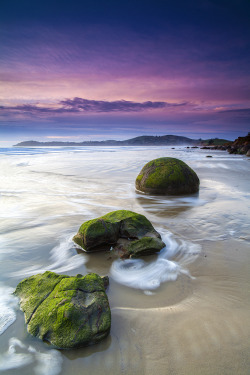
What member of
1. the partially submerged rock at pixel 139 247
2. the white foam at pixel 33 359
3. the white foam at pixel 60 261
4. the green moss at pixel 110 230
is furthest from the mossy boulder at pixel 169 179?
the white foam at pixel 33 359

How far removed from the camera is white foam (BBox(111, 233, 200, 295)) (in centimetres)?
300

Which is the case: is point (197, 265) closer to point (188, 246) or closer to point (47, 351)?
point (188, 246)

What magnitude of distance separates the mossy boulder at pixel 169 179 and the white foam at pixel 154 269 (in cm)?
402

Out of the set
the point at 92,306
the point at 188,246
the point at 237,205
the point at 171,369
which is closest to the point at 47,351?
the point at 92,306

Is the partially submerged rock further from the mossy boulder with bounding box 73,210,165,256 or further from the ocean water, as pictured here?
the ocean water

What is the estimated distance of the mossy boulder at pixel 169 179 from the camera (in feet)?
25.6

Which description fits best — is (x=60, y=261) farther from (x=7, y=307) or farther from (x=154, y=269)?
(x=154, y=269)

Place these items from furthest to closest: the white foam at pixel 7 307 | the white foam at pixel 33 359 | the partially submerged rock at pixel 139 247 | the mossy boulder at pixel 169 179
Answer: the mossy boulder at pixel 169 179, the partially submerged rock at pixel 139 247, the white foam at pixel 7 307, the white foam at pixel 33 359

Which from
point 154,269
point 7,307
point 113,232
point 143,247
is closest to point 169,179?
point 113,232

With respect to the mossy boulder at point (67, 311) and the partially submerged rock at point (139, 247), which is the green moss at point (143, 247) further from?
the mossy boulder at point (67, 311)

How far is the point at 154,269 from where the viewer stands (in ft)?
10.7

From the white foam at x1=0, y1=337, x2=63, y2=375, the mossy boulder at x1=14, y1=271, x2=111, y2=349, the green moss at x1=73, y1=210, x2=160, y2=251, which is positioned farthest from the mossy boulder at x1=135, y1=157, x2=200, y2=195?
the white foam at x1=0, y1=337, x2=63, y2=375

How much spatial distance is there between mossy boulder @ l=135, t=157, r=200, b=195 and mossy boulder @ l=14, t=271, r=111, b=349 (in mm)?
5525

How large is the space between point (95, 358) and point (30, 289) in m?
1.11
